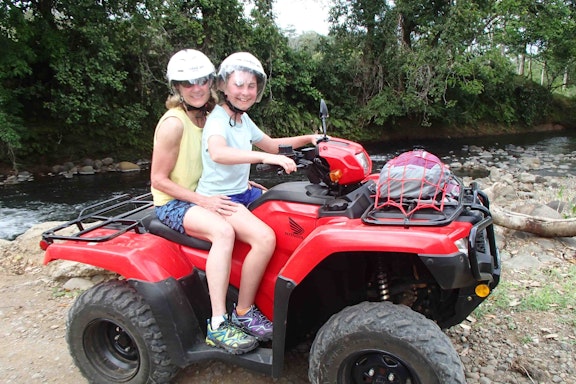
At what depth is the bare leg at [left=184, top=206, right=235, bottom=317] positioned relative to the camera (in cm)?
251

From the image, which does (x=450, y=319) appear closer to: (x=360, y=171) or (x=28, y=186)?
(x=360, y=171)

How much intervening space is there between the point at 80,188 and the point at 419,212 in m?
10.8

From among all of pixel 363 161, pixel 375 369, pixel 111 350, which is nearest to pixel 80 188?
pixel 111 350

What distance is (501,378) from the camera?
106 inches

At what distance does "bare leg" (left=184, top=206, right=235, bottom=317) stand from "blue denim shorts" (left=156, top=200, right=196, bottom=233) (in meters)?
0.16

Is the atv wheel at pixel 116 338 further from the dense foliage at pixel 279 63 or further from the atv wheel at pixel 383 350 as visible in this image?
the dense foliage at pixel 279 63

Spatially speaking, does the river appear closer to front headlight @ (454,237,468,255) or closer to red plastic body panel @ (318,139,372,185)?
red plastic body panel @ (318,139,372,185)

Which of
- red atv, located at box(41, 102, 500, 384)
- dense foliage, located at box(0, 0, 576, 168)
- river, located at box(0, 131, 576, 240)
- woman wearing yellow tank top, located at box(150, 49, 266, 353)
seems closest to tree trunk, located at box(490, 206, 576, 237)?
red atv, located at box(41, 102, 500, 384)

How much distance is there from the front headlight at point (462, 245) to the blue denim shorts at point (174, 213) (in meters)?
1.51

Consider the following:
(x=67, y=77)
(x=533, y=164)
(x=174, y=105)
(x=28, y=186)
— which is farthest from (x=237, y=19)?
(x=174, y=105)

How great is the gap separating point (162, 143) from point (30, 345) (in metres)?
2.01

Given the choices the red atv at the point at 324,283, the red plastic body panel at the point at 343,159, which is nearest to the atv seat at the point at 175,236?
the red atv at the point at 324,283

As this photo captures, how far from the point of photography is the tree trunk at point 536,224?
15.1 ft

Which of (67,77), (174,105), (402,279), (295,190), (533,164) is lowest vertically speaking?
(533,164)
